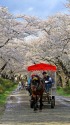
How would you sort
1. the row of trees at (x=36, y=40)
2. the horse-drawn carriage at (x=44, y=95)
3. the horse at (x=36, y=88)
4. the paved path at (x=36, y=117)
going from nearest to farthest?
the paved path at (x=36, y=117) → the horse at (x=36, y=88) → the horse-drawn carriage at (x=44, y=95) → the row of trees at (x=36, y=40)

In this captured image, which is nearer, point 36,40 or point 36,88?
point 36,88

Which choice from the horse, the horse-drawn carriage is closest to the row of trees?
the horse-drawn carriage

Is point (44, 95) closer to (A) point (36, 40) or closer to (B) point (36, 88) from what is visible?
(B) point (36, 88)

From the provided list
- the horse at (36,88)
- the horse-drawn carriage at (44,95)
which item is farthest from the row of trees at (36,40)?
the horse at (36,88)

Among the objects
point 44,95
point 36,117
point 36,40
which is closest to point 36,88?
point 44,95

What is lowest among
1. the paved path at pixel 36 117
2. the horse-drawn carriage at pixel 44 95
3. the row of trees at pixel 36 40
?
the paved path at pixel 36 117

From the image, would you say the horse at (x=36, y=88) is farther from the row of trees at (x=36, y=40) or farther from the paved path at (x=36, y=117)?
the row of trees at (x=36, y=40)

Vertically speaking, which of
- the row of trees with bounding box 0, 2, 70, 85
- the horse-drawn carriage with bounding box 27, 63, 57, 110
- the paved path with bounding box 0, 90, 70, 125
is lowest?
the paved path with bounding box 0, 90, 70, 125

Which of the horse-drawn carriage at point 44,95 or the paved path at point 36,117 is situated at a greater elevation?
the horse-drawn carriage at point 44,95

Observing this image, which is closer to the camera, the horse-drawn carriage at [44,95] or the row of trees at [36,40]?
the horse-drawn carriage at [44,95]

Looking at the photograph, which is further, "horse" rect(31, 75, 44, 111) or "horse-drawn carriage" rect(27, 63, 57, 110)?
"horse-drawn carriage" rect(27, 63, 57, 110)

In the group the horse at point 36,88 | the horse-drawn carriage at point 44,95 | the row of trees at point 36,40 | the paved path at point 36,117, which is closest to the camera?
the paved path at point 36,117

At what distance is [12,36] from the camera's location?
1296 inches

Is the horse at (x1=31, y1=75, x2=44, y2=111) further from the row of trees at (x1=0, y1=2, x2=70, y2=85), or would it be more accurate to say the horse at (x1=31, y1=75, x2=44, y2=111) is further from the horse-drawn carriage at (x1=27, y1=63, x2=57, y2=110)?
the row of trees at (x1=0, y1=2, x2=70, y2=85)
